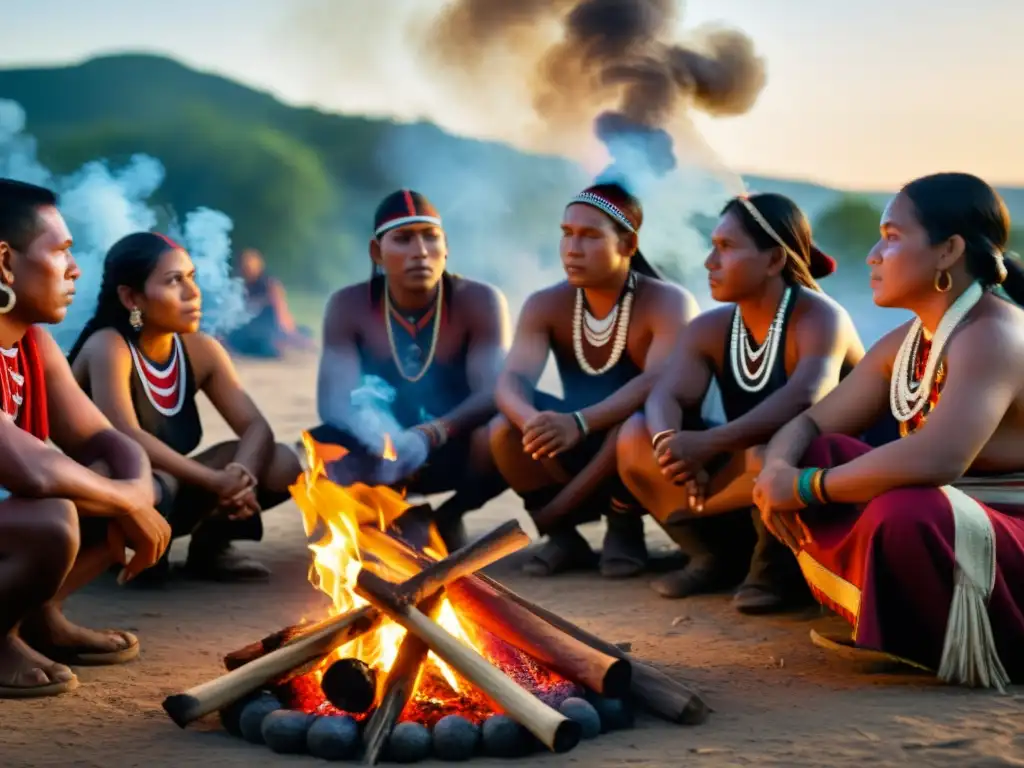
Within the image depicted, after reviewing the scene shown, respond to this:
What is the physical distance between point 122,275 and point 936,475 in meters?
3.77

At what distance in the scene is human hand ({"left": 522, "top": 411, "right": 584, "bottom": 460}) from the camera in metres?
6.52

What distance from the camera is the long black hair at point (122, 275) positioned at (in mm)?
6383

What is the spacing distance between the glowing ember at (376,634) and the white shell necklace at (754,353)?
181 centimetres

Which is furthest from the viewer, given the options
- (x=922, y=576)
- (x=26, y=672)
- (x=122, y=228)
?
(x=122, y=228)

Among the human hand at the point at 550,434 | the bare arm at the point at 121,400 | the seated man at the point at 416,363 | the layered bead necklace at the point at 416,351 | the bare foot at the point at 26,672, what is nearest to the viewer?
the bare foot at the point at 26,672

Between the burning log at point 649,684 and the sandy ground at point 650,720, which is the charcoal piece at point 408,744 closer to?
the sandy ground at point 650,720

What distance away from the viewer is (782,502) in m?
4.94

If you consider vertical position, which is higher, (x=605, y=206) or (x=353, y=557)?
(x=605, y=206)

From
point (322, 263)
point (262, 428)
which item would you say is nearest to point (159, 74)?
point (322, 263)

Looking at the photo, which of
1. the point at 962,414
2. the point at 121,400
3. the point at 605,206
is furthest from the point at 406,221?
the point at 962,414

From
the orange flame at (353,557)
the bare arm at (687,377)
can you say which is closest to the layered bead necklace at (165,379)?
the orange flame at (353,557)

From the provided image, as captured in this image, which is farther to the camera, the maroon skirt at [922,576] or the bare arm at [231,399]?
the bare arm at [231,399]

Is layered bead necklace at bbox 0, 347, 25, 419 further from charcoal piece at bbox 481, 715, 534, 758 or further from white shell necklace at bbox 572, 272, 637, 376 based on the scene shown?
white shell necklace at bbox 572, 272, 637, 376

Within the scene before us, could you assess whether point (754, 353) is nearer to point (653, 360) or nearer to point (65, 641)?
point (653, 360)
